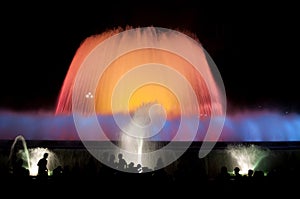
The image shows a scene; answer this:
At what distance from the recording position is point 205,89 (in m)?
19.0

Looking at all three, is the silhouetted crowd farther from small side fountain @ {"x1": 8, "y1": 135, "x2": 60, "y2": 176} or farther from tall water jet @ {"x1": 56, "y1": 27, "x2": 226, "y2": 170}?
tall water jet @ {"x1": 56, "y1": 27, "x2": 226, "y2": 170}

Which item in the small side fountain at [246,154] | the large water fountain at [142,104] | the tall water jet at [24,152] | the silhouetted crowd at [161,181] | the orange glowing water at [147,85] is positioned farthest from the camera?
the orange glowing water at [147,85]

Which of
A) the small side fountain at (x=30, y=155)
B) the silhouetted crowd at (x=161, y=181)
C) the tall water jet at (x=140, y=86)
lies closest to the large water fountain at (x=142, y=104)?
the tall water jet at (x=140, y=86)

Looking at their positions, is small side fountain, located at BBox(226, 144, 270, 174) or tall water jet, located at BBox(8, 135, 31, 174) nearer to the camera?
tall water jet, located at BBox(8, 135, 31, 174)

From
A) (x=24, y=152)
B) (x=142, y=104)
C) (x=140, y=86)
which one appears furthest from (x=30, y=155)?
(x=140, y=86)

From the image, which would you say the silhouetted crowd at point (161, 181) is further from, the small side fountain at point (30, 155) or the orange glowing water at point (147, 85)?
Result: the orange glowing water at point (147, 85)

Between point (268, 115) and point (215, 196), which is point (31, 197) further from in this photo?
point (268, 115)

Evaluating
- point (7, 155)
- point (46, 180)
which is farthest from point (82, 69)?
point (46, 180)

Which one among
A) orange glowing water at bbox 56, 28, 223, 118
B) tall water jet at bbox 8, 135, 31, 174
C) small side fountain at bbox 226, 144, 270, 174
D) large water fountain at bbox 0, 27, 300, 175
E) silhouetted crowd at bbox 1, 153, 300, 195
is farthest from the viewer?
orange glowing water at bbox 56, 28, 223, 118

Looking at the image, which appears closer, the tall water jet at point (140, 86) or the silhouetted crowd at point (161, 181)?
the silhouetted crowd at point (161, 181)

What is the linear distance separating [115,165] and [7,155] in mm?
3681

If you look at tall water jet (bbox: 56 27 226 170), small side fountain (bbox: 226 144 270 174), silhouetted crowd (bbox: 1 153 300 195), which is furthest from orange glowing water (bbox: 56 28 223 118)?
silhouetted crowd (bbox: 1 153 300 195)

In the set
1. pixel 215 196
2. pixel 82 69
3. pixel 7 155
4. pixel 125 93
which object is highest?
pixel 82 69

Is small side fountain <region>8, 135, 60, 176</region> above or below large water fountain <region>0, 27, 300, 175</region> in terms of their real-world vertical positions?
below
